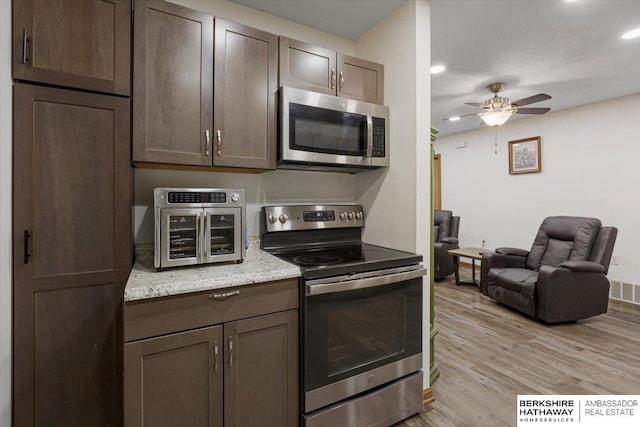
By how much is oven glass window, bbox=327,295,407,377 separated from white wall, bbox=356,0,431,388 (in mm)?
304

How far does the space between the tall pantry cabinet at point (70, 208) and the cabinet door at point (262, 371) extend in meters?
0.55

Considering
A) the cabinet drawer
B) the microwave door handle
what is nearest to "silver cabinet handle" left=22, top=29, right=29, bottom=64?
the cabinet drawer

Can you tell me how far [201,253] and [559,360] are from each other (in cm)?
282

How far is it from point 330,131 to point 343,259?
2.59ft

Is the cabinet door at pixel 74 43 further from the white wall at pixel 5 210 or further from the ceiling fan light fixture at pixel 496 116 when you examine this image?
the ceiling fan light fixture at pixel 496 116

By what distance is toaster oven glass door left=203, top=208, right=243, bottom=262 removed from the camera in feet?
4.99

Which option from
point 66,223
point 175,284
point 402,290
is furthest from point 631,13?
point 66,223

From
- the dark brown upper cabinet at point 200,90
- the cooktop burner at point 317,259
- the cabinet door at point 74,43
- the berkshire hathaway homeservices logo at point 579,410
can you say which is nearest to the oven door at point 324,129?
the dark brown upper cabinet at point 200,90

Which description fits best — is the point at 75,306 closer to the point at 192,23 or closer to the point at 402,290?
the point at 192,23

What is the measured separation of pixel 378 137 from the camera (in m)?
2.03

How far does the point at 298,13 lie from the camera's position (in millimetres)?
2055

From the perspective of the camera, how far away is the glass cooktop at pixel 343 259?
1.52 m

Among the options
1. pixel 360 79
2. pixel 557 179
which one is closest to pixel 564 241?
pixel 557 179

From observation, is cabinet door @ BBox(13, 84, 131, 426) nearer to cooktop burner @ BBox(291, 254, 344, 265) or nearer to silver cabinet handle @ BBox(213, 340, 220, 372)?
silver cabinet handle @ BBox(213, 340, 220, 372)
